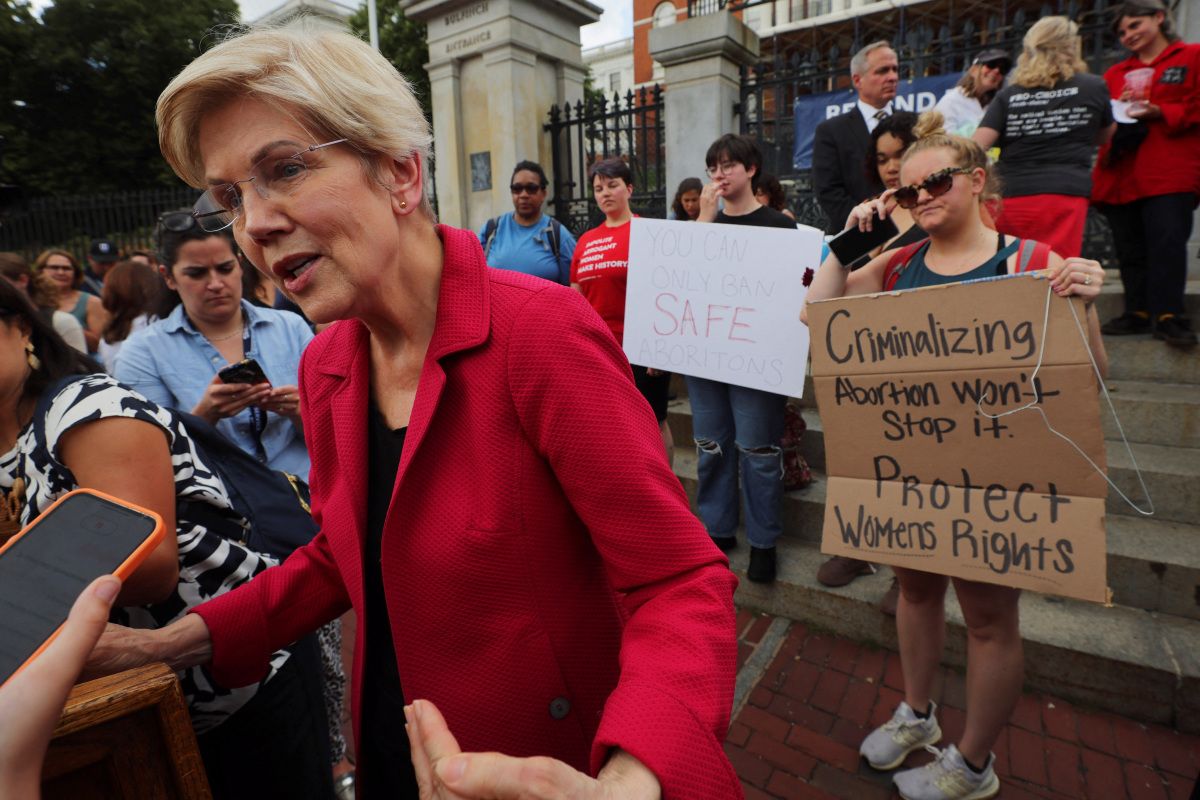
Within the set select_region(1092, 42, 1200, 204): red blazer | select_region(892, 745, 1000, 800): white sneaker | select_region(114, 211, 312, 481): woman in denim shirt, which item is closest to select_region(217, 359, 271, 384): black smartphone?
select_region(114, 211, 312, 481): woman in denim shirt

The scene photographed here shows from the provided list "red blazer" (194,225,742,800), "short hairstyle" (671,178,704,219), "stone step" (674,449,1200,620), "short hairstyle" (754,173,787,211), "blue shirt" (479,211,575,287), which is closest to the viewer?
"red blazer" (194,225,742,800)

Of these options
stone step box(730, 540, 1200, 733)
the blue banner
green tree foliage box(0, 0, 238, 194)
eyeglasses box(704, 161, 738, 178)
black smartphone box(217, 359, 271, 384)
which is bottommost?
stone step box(730, 540, 1200, 733)

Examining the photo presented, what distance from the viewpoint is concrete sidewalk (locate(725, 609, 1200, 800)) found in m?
2.40

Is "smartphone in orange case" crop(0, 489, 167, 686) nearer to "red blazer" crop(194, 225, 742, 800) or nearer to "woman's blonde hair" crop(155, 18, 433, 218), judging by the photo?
"red blazer" crop(194, 225, 742, 800)

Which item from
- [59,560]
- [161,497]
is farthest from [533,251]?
[59,560]

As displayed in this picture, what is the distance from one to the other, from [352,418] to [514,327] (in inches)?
15.6

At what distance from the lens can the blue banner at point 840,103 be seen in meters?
6.07

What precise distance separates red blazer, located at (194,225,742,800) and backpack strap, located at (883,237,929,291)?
1.77 meters

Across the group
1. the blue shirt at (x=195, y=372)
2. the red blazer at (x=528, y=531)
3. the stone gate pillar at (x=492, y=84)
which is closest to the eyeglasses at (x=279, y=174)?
the red blazer at (x=528, y=531)

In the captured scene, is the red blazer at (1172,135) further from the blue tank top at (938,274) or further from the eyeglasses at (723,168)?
the blue tank top at (938,274)

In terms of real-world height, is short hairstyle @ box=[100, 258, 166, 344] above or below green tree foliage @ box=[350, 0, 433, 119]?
below

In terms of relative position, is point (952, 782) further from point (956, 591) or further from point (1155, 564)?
point (1155, 564)

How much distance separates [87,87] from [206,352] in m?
24.0

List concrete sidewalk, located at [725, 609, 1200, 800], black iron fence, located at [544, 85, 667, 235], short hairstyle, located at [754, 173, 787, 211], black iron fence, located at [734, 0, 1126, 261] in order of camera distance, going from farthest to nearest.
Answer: black iron fence, located at [544, 85, 667, 235], black iron fence, located at [734, 0, 1126, 261], short hairstyle, located at [754, 173, 787, 211], concrete sidewalk, located at [725, 609, 1200, 800]
